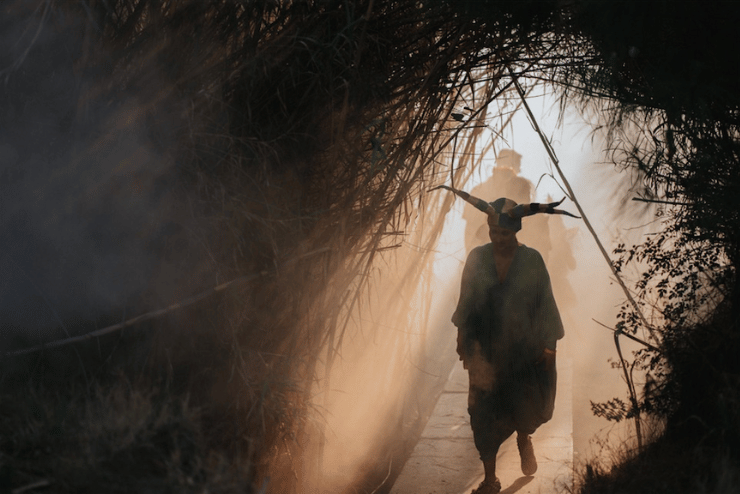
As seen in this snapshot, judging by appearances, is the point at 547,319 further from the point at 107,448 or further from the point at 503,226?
the point at 107,448

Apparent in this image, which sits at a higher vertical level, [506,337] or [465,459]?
[506,337]

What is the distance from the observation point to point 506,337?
5355mm

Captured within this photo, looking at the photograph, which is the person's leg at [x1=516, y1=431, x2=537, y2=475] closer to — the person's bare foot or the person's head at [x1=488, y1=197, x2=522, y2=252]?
the person's bare foot

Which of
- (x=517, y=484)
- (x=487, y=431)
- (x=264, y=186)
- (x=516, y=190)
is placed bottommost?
(x=517, y=484)

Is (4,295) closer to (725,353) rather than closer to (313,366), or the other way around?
(313,366)

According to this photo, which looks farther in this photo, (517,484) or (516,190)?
(516,190)

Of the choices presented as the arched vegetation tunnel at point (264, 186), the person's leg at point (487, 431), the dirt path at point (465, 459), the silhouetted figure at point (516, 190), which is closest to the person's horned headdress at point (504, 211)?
the arched vegetation tunnel at point (264, 186)

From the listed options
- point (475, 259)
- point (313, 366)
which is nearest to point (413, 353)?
point (475, 259)

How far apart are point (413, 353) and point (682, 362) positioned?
2.60 meters

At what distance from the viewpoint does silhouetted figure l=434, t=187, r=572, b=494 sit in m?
5.22

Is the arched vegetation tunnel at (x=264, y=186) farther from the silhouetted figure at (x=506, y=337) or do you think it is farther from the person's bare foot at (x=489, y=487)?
the person's bare foot at (x=489, y=487)

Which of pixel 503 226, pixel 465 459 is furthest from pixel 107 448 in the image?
pixel 465 459

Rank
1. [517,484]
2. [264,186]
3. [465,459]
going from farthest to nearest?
[465,459] < [517,484] < [264,186]

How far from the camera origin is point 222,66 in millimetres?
3941
